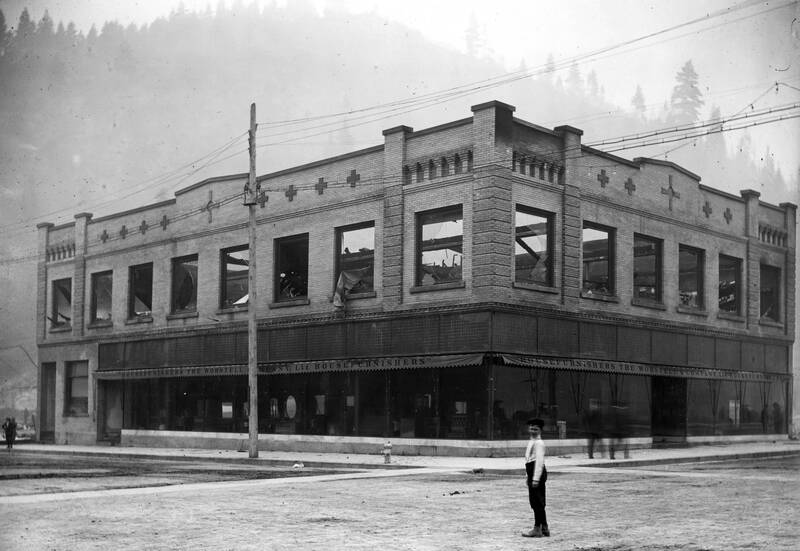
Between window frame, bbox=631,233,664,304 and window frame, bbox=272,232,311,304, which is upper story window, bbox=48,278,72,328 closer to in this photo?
window frame, bbox=272,232,311,304

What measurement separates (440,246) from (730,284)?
15166 millimetres

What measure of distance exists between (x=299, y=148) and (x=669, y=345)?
15768 cm

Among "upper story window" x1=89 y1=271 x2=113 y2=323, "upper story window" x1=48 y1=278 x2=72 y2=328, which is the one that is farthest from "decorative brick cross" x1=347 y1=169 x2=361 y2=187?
"upper story window" x1=48 y1=278 x2=72 y2=328

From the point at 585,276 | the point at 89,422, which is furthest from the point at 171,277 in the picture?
the point at 585,276

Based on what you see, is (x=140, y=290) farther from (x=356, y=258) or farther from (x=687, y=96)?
(x=687, y=96)

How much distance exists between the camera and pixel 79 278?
44250 millimetres

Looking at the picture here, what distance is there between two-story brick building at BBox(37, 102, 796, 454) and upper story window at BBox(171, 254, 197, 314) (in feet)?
0.27

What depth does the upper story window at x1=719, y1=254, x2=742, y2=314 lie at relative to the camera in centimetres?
3859

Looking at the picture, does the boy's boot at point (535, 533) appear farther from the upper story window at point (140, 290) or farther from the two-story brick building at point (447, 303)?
the upper story window at point (140, 290)

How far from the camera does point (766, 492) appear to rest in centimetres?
1733

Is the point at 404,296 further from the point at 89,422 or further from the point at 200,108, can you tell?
the point at 200,108

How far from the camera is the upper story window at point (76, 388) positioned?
43438mm

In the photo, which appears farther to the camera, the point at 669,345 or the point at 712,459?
the point at 669,345

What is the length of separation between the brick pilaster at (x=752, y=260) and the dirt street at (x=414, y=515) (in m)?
19.9
